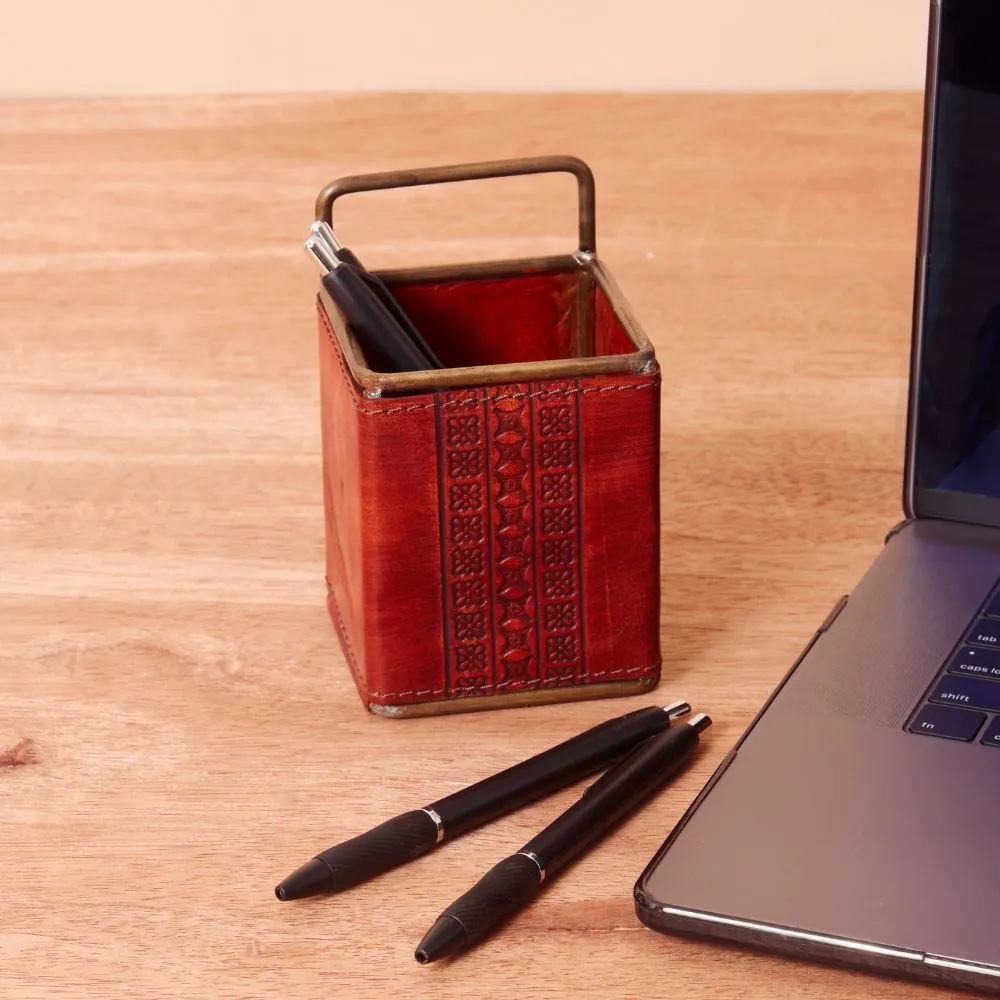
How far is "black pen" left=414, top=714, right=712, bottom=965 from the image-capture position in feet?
1.65

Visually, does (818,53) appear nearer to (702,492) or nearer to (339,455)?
(702,492)

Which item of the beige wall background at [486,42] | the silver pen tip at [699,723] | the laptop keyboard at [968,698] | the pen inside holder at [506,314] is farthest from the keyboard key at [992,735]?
the beige wall background at [486,42]

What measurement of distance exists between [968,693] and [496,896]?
0.19 m

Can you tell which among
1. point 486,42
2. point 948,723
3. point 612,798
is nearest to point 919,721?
point 948,723

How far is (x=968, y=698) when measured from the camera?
1.90 ft

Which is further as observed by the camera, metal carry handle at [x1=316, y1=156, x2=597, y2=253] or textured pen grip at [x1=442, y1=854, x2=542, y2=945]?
metal carry handle at [x1=316, y1=156, x2=597, y2=253]

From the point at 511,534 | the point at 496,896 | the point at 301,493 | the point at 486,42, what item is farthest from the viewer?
the point at 486,42

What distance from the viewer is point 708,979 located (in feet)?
1.60

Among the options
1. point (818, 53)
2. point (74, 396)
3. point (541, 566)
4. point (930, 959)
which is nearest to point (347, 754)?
point (541, 566)

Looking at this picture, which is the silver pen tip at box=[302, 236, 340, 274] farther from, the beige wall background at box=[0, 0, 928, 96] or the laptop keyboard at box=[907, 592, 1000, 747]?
the beige wall background at box=[0, 0, 928, 96]

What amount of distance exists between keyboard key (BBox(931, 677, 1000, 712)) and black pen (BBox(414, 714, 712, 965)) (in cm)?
9

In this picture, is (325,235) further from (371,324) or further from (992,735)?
(992,735)

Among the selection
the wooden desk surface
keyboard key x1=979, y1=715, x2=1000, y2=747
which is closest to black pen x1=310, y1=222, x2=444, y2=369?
the wooden desk surface

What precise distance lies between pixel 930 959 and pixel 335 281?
1.07 feet
